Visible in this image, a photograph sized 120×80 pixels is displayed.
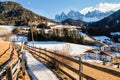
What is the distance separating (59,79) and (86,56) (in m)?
79.1

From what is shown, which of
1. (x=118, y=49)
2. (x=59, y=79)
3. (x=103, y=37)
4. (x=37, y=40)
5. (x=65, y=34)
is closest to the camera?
(x=59, y=79)

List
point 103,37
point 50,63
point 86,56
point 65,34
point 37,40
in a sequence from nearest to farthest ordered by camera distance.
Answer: point 50,63
point 86,56
point 37,40
point 65,34
point 103,37

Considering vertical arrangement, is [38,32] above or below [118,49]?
above

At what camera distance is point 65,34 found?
485 ft

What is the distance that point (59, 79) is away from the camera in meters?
12.6

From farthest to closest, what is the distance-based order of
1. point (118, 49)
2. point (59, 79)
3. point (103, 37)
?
point (103, 37), point (118, 49), point (59, 79)

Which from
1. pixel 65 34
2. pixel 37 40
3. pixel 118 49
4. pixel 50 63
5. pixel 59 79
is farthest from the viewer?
pixel 65 34

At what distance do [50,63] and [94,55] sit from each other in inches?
2912

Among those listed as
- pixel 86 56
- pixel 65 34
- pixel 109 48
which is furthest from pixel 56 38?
pixel 86 56

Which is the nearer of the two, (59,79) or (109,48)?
(59,79)

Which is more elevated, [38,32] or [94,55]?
[38,32]

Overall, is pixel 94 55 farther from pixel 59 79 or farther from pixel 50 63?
pixel 59 79

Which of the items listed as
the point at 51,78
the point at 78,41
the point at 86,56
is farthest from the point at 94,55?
the point at 51,78

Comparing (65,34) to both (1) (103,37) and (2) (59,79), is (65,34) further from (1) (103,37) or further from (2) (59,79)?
(2) (59,79)
